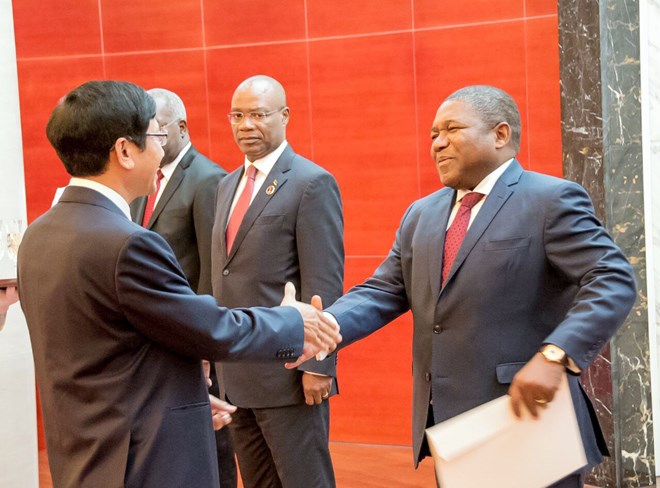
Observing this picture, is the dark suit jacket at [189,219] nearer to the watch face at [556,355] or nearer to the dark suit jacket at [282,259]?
the dark suit jacket at [282,259]

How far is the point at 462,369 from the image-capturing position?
2748 millimetres

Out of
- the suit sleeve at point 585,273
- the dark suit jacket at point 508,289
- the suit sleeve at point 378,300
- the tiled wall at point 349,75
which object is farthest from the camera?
the tiled wall at point 349,75

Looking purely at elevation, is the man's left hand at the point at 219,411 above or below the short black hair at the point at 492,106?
below

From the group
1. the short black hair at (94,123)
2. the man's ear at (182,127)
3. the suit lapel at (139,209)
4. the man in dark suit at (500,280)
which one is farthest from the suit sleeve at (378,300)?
the man's ear at (182,127)

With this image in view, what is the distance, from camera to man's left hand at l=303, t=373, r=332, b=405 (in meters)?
3.56

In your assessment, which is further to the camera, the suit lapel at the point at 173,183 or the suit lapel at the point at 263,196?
the suit lapel at the point at 173,183

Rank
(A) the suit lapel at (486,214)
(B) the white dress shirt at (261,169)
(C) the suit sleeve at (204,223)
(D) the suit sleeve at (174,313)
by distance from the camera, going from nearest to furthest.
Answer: (D) the suit sleeve at (174,313), (A) the suit lapel at (486,214), (B) the white dress shirt at (261,169), (C) the suit sleeve at (204,223)

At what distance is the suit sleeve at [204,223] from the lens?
4.02m

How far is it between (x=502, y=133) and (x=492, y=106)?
87mm

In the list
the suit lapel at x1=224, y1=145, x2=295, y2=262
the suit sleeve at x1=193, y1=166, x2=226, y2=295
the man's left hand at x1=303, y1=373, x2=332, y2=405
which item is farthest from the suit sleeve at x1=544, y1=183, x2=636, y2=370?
the suit sleeve at x1=193, y1=166, x2=226, y2=295

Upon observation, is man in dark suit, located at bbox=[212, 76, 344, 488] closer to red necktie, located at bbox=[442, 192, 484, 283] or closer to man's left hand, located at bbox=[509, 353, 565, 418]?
red necktie, located at bbox=[442, 192, 484, 283]

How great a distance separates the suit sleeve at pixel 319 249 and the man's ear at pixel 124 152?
1.31m

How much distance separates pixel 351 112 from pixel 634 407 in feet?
7.71

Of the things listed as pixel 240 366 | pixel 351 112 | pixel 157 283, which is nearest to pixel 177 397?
pixel 157 283
